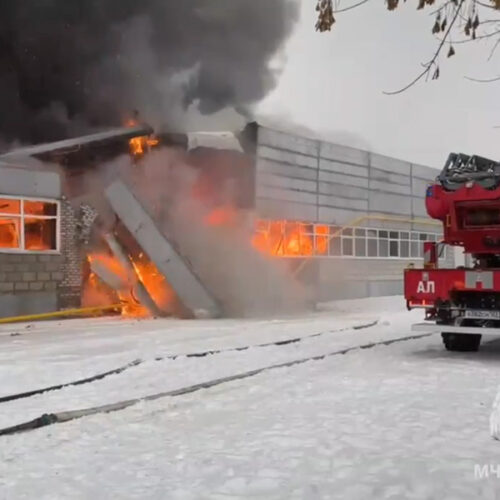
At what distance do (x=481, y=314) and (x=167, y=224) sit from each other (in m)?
10.4

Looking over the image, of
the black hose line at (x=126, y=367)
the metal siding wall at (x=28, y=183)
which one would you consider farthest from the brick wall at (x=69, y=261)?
the black hose line at (x=126, y=367)

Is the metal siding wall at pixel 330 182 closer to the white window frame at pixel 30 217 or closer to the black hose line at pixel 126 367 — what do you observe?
the white window frame at pixel 30 217

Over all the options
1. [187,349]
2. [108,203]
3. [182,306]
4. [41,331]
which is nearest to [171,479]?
[187,349]

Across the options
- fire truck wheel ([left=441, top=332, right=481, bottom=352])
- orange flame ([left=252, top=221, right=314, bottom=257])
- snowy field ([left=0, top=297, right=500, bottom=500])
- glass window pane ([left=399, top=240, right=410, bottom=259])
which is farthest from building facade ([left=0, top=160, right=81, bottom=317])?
glass window pane ([left=399, top=240, right=410, bottom=259])

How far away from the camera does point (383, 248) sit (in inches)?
1025

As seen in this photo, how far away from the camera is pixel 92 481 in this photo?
13.4ft

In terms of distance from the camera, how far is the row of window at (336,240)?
68.0 feet

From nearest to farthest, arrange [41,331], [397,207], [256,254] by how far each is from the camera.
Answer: [41,331], [256,254], [397,207]

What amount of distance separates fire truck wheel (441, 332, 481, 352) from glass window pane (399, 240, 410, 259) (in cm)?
1736

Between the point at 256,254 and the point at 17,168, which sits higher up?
the point at 17,168

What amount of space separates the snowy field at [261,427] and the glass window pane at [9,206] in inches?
238

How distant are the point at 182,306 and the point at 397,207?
13017mm

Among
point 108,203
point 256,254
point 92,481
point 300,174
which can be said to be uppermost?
point 300,174

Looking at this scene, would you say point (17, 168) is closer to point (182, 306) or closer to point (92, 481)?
point (182, 306)
